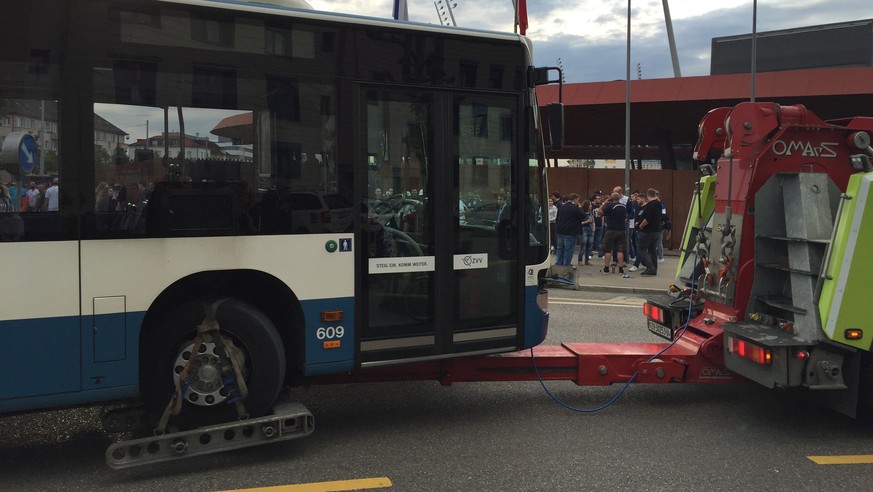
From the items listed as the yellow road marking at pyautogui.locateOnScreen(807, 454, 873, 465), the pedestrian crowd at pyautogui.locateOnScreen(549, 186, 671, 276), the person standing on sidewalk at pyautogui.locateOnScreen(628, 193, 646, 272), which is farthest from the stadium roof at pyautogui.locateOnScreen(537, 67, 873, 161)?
the yellow road marking at pyautogui.locateOnScreen(807, 454, 873, 465)

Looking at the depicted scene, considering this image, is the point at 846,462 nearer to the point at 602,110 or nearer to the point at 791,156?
the point at 791,156

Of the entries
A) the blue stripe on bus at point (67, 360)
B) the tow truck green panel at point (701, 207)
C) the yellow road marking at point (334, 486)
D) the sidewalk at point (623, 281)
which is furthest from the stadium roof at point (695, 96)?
the blue stripe on bus at point (67, 360)

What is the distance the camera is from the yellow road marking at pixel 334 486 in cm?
422

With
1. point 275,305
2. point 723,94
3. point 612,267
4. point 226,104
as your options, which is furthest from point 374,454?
point 723,94

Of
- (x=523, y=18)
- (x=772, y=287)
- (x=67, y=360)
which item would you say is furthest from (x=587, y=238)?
(x=67, y=360)

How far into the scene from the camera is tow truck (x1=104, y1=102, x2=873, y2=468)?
5074 mm

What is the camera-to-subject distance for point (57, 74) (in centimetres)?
418

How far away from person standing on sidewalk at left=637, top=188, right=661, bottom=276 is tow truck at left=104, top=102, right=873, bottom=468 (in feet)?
27.3

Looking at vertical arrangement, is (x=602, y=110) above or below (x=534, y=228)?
above

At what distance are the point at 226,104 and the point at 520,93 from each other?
2181 millimetres

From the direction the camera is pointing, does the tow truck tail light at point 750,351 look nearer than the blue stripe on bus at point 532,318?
Yes

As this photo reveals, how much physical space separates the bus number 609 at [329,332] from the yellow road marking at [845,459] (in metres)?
3.28

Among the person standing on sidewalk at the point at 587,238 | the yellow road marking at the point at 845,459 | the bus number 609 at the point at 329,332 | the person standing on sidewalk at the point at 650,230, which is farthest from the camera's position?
the person standing on sidewalk at the point at 587,238

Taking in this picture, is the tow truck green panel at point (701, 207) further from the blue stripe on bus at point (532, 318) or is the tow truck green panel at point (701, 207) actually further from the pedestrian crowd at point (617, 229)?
the pedestrian crowd at point (617, 229)
